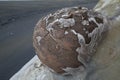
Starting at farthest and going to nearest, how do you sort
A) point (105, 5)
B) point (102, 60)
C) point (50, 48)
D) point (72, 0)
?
point (72, 0) → point (105, 5) → point (102, 60) → point (50, 48)

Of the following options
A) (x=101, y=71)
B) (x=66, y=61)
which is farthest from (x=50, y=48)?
(x=101, y=71)

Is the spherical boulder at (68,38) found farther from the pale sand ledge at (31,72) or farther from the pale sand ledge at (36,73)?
the pale sand ledge at (31,72)

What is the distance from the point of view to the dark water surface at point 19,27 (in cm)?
328

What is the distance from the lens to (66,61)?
1.53 m

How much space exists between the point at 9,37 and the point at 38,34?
240 cm

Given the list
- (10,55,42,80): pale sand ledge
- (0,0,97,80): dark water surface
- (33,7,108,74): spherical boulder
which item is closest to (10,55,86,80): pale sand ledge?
(10,55,42,80): pale sand ledge

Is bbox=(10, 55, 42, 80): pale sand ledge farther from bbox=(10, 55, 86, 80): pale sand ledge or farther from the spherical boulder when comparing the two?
the spherical boulder

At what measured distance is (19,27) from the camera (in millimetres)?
4133

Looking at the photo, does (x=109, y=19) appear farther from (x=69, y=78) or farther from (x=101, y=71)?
(x=69, y=78)

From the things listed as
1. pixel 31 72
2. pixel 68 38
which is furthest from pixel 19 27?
pixel 68 38

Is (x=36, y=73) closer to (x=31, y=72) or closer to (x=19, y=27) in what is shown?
(x=31, y=72)

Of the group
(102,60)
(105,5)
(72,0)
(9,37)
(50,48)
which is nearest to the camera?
(50,48)

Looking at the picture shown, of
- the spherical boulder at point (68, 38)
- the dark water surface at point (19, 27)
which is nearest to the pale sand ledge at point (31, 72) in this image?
the spherical boulder at point (68, 38)

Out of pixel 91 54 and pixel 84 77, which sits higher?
pixel 91 54
